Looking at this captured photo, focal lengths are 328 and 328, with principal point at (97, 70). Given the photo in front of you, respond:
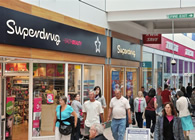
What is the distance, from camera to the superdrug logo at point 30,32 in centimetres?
800

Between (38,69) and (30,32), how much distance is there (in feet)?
5.77

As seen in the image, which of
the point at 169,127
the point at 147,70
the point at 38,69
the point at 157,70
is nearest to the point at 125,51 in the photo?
the point at 147,70

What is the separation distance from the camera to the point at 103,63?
532 inches

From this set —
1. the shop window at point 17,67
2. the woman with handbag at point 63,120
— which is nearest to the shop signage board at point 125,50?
the shop window at point 17,67

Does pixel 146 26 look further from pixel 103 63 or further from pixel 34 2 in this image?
pixel 34 2

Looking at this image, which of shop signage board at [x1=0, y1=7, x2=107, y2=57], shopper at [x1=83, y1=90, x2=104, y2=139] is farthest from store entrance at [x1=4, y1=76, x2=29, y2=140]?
shopper at [x1=83, y1=90, x2=104, y2=139]

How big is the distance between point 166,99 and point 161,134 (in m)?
7.88

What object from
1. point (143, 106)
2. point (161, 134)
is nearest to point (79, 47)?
point (143, 106)

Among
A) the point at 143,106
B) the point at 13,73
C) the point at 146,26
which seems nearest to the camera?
the point at 13,73

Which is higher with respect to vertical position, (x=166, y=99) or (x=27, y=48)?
(x=27, y=48)

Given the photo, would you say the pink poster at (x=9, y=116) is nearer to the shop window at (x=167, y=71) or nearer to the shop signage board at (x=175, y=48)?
the shop signage board at (x=175, y=48)

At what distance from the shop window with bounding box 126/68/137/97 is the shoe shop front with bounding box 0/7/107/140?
491 cm

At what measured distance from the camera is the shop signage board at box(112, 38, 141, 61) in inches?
574

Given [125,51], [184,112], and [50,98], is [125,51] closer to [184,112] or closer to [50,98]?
[184,112]
